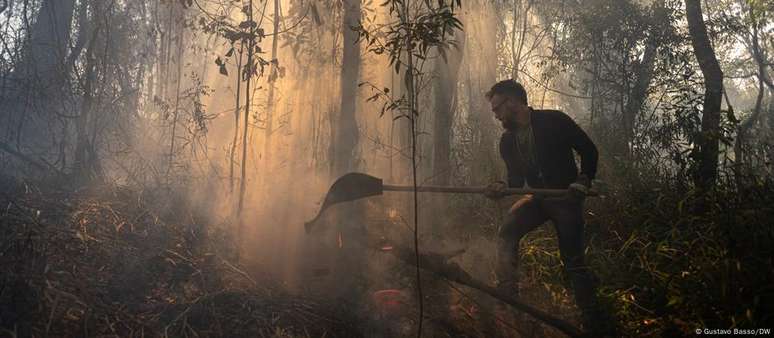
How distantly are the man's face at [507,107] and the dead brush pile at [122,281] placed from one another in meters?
2.03

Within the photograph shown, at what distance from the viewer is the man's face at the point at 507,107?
3.57 m

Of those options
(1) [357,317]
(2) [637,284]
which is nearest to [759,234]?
(2) [637,284]

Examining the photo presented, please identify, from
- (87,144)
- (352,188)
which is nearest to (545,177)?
(352,188)

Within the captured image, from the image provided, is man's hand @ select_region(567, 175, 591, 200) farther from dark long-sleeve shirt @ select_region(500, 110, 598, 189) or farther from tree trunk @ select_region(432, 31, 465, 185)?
tree trunk @ select_region(432, 31, 465, 185)

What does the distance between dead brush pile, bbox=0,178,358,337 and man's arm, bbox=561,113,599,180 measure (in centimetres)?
212

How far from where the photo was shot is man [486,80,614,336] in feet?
10.5

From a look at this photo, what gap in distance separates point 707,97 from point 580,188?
2933 mm

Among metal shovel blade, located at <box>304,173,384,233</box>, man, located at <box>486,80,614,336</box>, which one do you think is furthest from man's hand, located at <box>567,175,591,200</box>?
metal shovel blade, located at <box>304,173,384,233</box>

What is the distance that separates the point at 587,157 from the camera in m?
3.36

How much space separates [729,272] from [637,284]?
655 mm

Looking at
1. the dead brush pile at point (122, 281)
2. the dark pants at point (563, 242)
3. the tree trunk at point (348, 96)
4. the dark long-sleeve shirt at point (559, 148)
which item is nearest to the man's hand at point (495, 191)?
the dark pants at point (563, 242)

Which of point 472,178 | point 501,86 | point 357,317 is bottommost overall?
point 357,317

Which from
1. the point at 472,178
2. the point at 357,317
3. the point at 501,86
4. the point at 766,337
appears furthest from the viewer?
the point at 472,178

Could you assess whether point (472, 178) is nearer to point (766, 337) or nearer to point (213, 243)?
point (213, 243)
